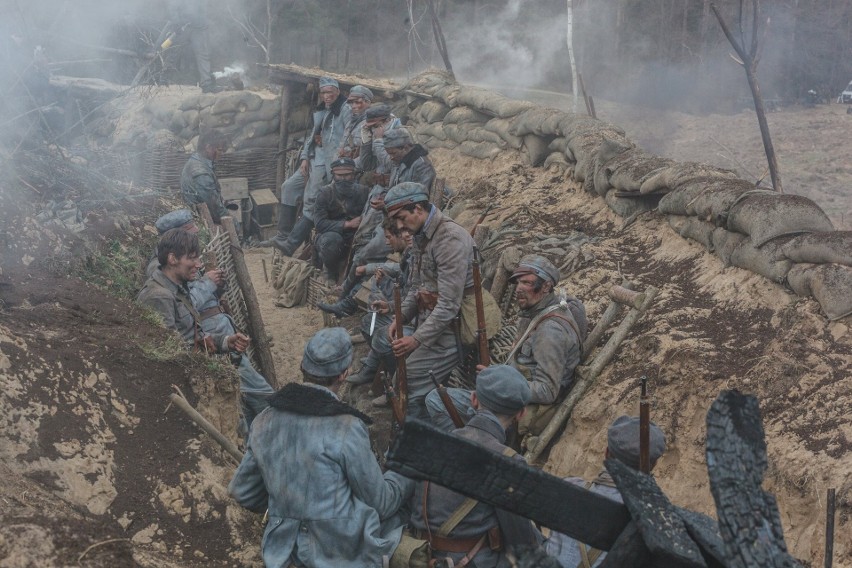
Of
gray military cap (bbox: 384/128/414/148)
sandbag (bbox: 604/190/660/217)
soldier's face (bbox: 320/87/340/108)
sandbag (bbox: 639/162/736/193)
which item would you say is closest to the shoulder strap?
sandbag (bbox: 639/162/736/193)

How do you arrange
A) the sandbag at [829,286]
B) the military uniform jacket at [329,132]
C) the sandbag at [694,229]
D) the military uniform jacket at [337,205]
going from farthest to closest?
the military uniform jacket at [329,132] < the military uniform jacket at [337,205] < the sandbag at [694,229] < the sandbag at [829,286]

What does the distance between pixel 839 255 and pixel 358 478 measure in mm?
3119

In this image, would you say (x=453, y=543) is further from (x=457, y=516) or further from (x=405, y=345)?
(x=405, y=345)

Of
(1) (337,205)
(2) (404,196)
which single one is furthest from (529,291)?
(1) (337,205)

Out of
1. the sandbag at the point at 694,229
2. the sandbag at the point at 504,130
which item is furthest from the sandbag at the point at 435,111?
the sandbag at the point at 694,229

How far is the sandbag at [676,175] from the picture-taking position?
249 inches

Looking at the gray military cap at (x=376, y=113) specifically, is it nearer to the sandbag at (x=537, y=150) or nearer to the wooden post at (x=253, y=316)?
the sandbag at (x=537, y=150)

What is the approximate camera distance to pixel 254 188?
1332 cm

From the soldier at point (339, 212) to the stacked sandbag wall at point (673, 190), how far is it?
7.46 feet

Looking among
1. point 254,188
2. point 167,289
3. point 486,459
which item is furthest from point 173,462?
point 254,188

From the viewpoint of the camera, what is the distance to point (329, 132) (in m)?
9.89

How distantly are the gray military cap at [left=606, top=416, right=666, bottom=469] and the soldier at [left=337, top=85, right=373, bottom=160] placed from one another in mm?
6566

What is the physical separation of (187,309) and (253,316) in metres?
1.77

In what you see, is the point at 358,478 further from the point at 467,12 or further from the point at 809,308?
the point at 467,12
